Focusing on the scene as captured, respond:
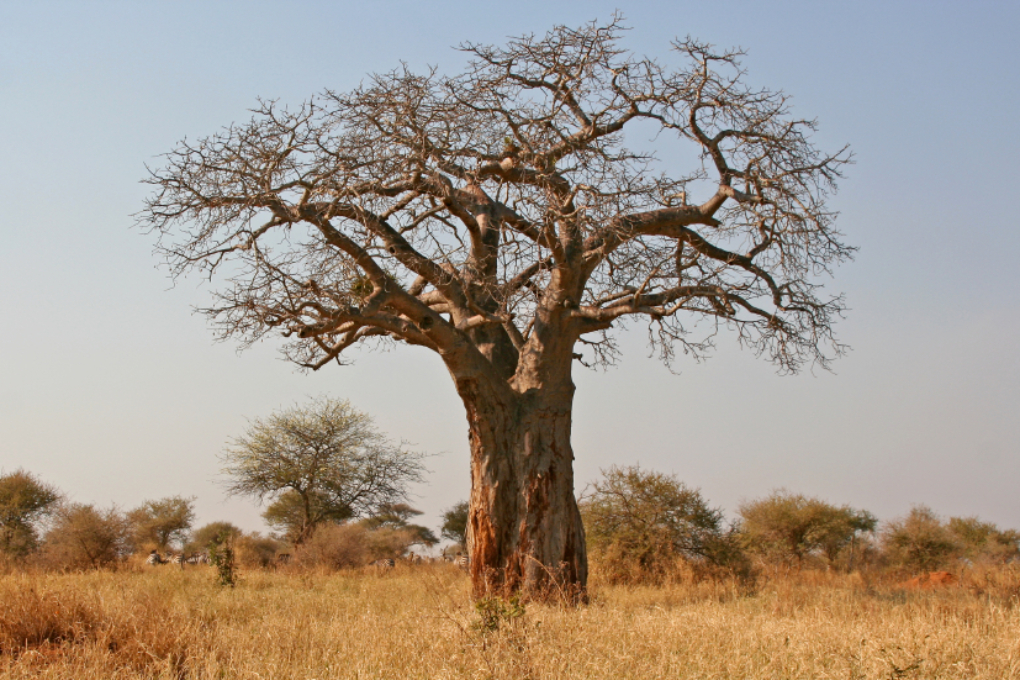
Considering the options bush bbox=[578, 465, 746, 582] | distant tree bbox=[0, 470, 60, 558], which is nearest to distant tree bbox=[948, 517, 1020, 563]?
bush bbox=[578, 465, 746, 582]

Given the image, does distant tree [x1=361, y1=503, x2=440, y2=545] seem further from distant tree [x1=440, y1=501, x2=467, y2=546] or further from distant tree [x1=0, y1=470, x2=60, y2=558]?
distant tree [x1=0, y1=470, x2=60, y2=558]

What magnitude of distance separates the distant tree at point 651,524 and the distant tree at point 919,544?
20.2ft

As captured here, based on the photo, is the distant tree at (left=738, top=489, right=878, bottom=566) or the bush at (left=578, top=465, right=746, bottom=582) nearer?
the bush at (left=578, top=465, right=746, bottom=582)

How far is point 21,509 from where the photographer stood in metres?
16.8

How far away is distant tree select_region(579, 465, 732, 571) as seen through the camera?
12625 mm

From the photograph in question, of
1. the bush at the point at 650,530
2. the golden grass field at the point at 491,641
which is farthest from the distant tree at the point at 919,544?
the golden grass field at the point at 491,641

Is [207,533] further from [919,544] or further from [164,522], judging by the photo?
[919,544]

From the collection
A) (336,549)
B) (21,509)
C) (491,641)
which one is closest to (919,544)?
(336,549)

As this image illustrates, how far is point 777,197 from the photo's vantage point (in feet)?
29.8

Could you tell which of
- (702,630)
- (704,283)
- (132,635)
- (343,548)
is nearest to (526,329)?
(704,283)

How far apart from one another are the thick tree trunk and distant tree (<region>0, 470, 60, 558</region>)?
11697mm

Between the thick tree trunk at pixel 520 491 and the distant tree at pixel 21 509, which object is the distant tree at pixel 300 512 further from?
the thick tree trunk at pixel 520 491

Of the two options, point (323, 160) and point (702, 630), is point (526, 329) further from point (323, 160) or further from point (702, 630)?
point (702, 630)

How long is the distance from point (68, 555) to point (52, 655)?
1095 cm
